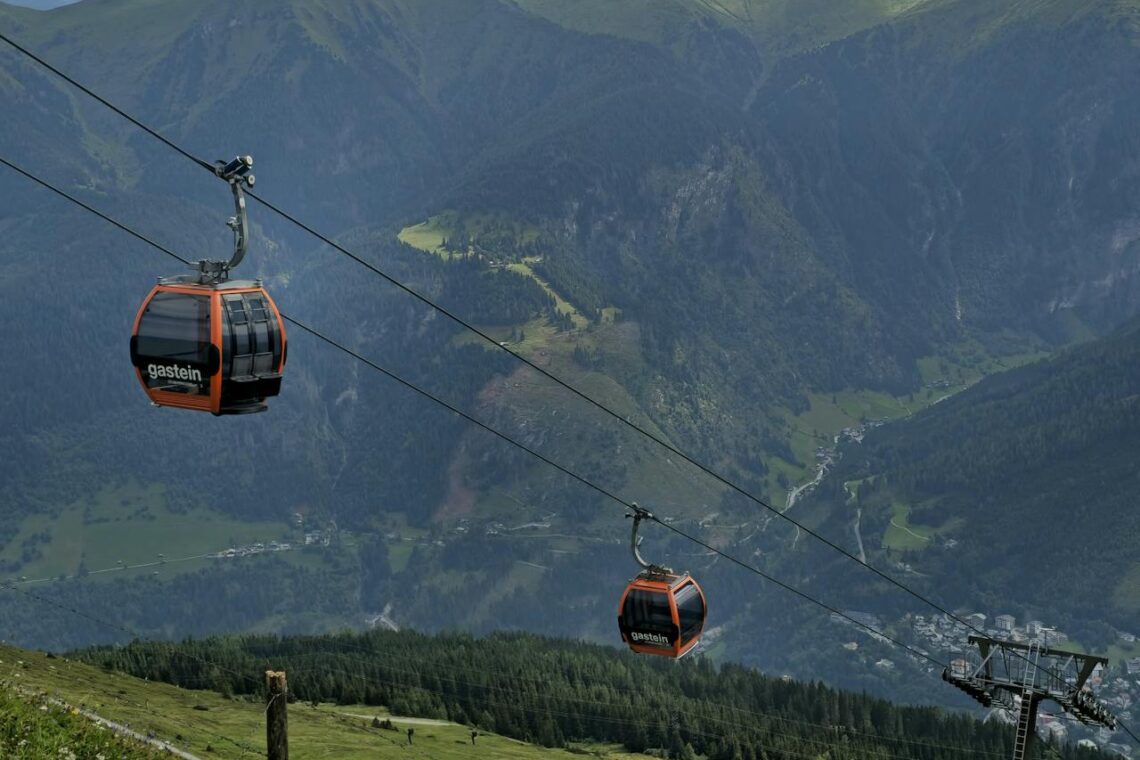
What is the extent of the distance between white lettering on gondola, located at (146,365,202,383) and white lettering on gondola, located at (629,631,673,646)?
102ft

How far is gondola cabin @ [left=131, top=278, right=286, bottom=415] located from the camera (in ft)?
145

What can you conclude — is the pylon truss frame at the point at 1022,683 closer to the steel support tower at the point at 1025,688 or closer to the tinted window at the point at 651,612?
the steel support tower at the point at 1025,688

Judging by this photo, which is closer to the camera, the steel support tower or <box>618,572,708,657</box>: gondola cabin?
<box>618,572,708,657</box>: gondola cabin

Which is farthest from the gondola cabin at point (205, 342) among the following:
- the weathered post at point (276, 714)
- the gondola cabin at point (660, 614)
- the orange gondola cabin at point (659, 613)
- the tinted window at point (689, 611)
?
the tinted window at point (689, 611)

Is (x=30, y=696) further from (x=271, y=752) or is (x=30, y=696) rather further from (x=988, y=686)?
(x=988, y=686)

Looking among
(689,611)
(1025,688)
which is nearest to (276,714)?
(689,611)

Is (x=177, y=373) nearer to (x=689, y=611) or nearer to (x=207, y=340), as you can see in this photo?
(x=207, y=340)

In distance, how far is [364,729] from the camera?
173m

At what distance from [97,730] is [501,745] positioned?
490ft

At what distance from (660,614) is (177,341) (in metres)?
31.3

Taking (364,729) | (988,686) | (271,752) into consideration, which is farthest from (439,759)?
(271,752)

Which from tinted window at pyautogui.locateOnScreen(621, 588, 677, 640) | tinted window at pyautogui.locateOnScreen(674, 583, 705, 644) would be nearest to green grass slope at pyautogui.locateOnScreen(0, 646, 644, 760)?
tinted window at pyautogui.locateOnScreen(621, 588, 677, 640)

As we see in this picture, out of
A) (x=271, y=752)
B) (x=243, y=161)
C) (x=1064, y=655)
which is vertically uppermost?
(x=1064, y=655)

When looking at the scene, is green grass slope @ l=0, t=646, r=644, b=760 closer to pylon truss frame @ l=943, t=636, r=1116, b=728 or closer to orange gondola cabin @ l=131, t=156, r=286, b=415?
orange gondola cabin @ l=131, t=156, r=286, b=415
